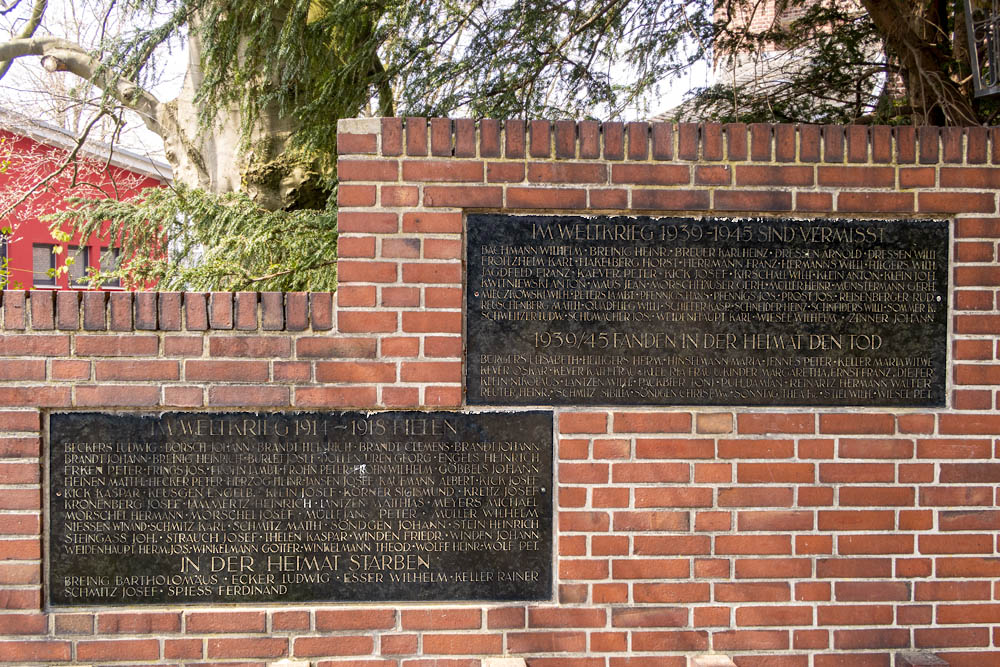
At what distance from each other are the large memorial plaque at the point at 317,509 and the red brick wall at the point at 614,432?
79 mm

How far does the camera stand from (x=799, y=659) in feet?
9.88

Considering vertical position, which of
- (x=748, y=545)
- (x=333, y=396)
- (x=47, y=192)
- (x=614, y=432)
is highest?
(x=47, y=192)

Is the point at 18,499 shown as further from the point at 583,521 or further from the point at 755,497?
the point at 755,497

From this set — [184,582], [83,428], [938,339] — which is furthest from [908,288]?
[83,428]

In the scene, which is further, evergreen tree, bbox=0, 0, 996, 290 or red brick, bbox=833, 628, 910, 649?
evergreen tree, bbox=0, 0, 996, 290

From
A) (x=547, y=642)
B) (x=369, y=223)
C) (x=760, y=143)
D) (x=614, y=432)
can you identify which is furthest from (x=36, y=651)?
(x=760, y=143)

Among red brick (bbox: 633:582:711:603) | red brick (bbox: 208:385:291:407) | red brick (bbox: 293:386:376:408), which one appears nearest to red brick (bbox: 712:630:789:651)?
red brick (bbox: 633:582:711:603)

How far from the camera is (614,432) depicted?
9.84ft

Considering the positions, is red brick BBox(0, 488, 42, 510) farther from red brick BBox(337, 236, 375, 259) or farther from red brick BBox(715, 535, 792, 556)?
red brick BBox(715, 535, 792, 556)

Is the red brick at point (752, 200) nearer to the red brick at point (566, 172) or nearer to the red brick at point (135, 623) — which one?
the red brick at point (566, 172)

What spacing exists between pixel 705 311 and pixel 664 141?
687mm

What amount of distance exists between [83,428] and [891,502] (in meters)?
3.17

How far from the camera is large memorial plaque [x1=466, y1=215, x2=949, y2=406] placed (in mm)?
3016

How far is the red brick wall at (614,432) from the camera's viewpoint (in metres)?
2.94
